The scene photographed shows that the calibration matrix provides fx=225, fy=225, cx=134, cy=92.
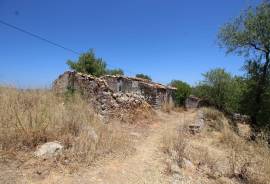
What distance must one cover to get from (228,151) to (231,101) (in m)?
11.4

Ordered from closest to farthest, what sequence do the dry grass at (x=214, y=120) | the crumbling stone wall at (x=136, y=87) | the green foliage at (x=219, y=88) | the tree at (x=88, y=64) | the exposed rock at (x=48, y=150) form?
the exposed rock at (x=48, y=150) → the dry grass at (x=214, y=120) → the crumbling stone wall at (x=136, y=87) → the green foliage at (x=219, y=88) → the tree at (x=88, y=64)

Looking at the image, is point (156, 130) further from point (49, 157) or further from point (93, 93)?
point (49, 157)

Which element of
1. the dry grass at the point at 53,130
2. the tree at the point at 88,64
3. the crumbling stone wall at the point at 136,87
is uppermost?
the tree at the point at 88,64

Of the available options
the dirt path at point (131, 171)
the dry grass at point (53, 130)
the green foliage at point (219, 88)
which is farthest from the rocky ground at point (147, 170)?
the green foliage at point (219, 88)

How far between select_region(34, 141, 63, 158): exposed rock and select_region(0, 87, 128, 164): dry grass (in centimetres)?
14

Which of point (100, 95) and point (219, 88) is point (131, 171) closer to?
point (100, 95)

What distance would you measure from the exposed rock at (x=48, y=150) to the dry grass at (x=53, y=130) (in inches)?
5.7

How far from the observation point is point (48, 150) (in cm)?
448

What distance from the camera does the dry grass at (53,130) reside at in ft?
15.0

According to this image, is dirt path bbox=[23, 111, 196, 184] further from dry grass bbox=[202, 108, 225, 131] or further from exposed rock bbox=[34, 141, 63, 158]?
dry grass bbox=[202, 108, 225, 131]

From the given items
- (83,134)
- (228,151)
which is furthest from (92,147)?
(228,151)

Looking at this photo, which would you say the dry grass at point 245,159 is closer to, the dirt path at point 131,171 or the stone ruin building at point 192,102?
the dirt path at point 131,171

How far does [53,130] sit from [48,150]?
0.62 m

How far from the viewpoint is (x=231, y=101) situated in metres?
16.8
